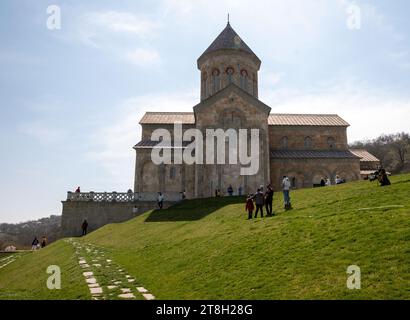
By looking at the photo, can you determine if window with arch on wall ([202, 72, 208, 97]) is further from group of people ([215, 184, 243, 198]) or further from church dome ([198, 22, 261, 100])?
group of people ([215, 184, 243, 198])

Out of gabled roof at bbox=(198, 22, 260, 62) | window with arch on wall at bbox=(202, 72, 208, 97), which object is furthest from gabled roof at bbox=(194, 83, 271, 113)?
gabled roof at bbox=(198, 22, 260, 62)

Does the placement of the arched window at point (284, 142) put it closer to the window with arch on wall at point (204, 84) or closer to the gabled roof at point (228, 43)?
the gabled roof at point (228, 43)

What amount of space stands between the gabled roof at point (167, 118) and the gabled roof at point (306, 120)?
10166 millimetres

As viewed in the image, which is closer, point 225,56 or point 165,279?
point 165,279

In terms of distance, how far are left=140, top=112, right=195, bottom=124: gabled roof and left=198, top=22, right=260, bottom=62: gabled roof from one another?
771cm

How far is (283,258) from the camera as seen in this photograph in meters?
9.12

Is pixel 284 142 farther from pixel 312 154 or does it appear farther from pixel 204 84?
pixel 204 84

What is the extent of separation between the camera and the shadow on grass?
23.5m

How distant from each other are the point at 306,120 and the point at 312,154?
601 cm
